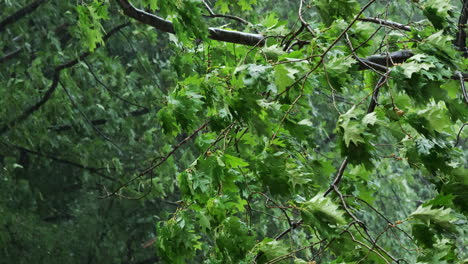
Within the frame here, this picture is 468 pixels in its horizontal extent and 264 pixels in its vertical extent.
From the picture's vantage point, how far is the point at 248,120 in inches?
96.7

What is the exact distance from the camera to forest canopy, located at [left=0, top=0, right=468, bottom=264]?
225 centimetres

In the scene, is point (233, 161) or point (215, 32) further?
point (215, 32)

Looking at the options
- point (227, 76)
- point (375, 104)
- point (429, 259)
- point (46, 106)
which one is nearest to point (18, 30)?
point (46, 106)

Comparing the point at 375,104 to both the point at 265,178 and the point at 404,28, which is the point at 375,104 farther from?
the point at 404,28

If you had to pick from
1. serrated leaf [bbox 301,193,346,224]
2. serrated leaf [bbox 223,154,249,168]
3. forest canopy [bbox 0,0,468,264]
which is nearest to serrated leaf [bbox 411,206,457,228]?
forest canopy [bbox 0,0,468,264]

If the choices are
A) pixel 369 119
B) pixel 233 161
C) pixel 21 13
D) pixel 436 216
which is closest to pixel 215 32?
pixel 233 161

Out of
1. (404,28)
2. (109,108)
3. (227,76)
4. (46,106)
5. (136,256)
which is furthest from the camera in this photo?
(136,256)

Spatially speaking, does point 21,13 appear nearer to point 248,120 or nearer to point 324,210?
point 248,120

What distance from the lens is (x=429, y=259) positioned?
2125 mm

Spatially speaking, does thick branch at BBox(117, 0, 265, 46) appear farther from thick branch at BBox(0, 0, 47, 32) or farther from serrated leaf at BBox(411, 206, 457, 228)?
thick branch at BBox(0, 0, 47, 32)

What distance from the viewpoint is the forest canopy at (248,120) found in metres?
2.25

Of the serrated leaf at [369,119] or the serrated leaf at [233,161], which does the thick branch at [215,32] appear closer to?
the serrated leaf at [233,161]

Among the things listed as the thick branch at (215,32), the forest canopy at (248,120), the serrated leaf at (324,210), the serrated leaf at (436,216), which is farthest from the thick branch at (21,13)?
the serrated leaf at (436,216)

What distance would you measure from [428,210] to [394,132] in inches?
12.7
